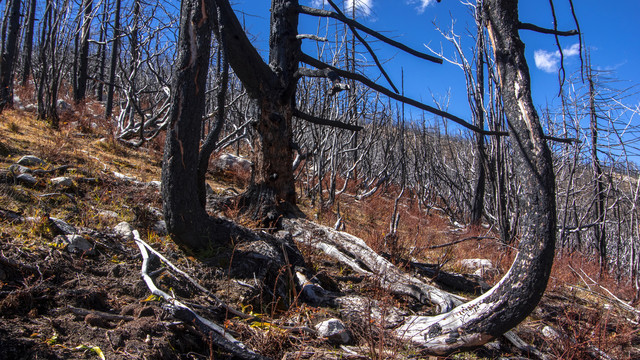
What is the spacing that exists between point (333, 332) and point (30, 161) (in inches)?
155

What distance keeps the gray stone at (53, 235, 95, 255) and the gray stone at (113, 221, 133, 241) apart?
33 centimetres

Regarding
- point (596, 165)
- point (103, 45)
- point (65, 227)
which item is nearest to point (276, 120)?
point (65, 227)

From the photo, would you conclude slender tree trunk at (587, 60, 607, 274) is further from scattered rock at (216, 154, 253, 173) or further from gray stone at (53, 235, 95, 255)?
gray stone at (53, 235, 95, 255)

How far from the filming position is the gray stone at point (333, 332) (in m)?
2.21

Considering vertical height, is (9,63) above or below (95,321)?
above

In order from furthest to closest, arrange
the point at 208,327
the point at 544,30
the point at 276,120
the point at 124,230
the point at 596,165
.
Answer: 1. the point at 596,165
2. the point at 276,120
3. the point at 124,230
4. the point at 544,30
5. the point at 208,327

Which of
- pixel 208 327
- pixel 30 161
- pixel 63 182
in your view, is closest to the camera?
pixel 208 327

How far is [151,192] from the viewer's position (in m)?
4.12

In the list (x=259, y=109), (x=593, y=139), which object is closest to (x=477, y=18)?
(x=593, y=139)

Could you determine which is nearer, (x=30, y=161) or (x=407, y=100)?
(x=407, y=100)

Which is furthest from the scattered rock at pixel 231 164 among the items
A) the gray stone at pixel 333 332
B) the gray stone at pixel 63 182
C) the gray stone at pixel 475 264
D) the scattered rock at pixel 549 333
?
the scattered rock at pixel 549 333

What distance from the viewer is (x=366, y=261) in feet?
11.3

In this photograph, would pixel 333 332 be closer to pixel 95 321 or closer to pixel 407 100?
pixel 95 321

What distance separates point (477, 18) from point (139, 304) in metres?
5.96
